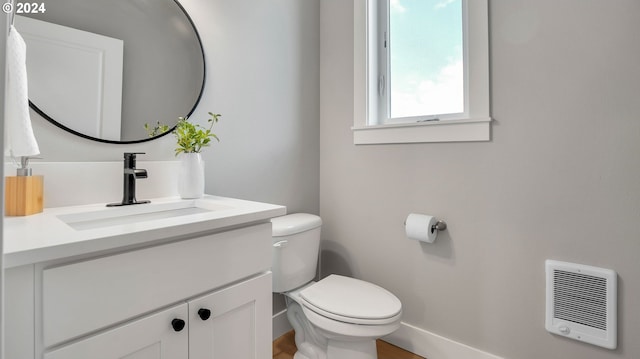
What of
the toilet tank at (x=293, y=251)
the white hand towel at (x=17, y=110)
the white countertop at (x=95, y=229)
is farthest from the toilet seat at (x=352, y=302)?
the white hand towel at (x=17, y=110)

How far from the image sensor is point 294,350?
167cm

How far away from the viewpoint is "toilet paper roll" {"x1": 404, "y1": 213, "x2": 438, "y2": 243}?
4.90ft

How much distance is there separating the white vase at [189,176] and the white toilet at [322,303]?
1.38 feet

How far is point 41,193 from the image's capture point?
2.92ft

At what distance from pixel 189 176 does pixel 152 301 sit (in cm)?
56

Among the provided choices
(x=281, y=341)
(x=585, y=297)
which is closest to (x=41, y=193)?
(x=281, y=341)

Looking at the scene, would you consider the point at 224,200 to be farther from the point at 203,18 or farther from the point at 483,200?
the point at 483,200

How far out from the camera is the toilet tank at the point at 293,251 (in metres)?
1.46

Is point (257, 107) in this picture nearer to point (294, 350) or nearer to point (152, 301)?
point (152, 301)

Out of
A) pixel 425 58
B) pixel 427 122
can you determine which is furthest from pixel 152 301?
pixel 425 58

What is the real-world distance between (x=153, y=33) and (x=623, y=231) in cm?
193

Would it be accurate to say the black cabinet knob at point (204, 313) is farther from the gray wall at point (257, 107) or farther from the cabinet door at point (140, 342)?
the gray wall at point (257, 107)

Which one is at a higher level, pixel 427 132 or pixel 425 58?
pixel 425 58

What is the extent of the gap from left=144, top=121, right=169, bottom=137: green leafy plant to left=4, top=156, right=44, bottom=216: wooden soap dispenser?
0.40m
